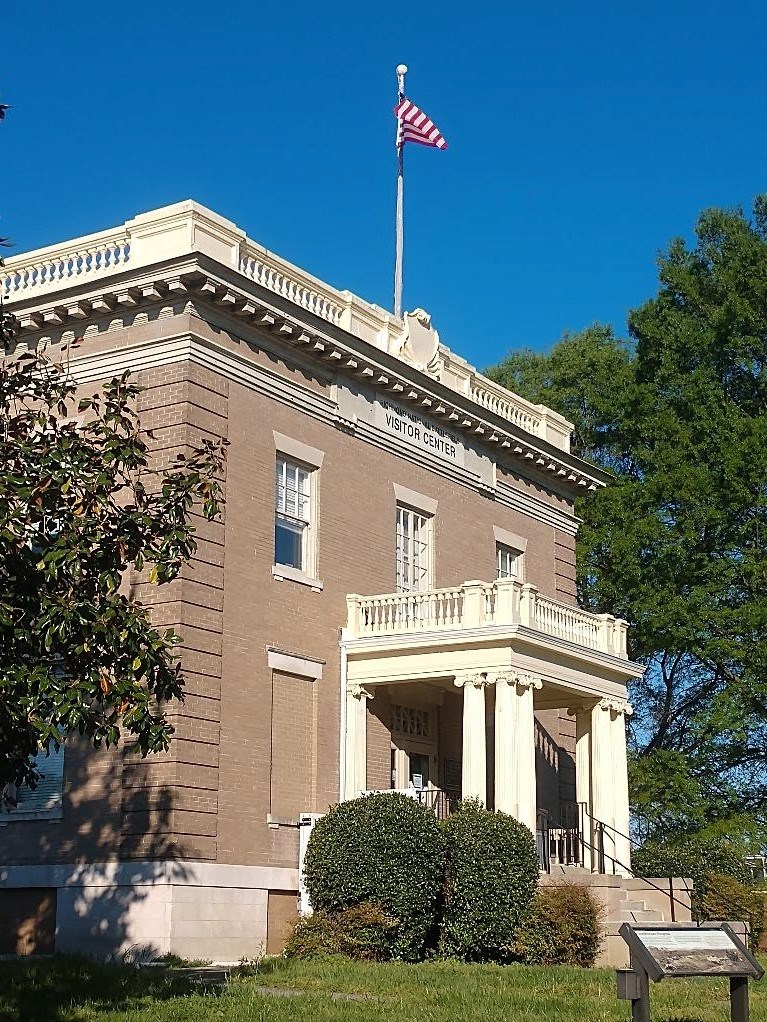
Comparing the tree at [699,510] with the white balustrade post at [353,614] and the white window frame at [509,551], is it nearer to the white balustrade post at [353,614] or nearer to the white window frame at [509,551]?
the white window frame at [509,551]

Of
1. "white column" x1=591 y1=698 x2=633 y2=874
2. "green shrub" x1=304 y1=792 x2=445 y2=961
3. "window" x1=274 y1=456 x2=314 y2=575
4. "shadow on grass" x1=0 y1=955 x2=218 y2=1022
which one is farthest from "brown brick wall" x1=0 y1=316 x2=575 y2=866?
"white column" x1=591 y1=698 x2=633 y2=874

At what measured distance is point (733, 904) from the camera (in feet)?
90.0

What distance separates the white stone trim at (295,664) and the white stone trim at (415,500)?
14.4 ft

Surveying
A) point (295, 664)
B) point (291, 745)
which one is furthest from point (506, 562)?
point (291, 745)

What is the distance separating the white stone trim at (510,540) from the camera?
3206 centimetres

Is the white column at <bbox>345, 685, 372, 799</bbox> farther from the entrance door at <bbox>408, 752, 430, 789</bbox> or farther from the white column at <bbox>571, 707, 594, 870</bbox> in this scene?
the white column at <bbox>571, 707, 594, 870</bbox>

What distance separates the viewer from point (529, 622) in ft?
84.0

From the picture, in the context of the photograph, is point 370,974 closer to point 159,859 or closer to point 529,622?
point 159,859

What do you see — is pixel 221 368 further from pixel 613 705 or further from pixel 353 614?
pixel 613 705

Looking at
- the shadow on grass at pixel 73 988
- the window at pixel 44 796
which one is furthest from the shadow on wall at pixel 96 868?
the shadow on grass at pixel 73 988

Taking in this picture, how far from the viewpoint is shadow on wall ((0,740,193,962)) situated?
845 inches

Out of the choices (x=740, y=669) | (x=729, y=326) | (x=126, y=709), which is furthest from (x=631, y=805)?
(x=126, y=709)

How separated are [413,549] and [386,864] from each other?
8386 millimetres

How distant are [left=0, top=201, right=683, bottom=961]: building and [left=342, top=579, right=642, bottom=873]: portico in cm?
5
